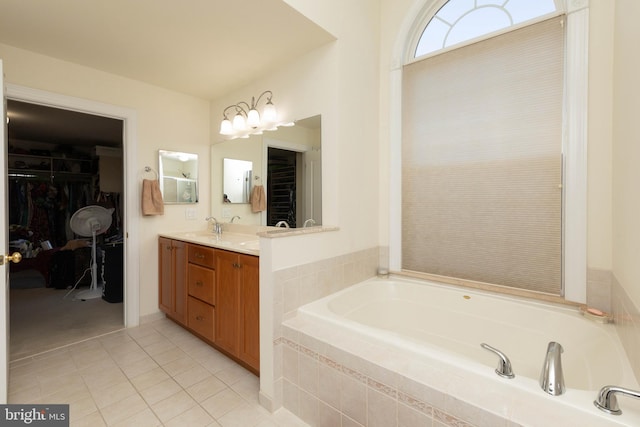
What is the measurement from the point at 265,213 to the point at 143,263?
1.30 meters

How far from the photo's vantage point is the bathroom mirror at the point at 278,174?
2.23m

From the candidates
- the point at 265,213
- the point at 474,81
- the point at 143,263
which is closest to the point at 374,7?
the point at 474,81

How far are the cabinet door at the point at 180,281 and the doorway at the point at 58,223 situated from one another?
0.68m

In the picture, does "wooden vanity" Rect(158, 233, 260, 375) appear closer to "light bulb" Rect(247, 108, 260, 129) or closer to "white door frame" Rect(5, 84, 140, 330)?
"white door frame" Rect(5, 84, 140, 330)

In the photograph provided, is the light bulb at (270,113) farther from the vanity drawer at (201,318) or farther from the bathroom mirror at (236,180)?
the vanity drawer at (201,318)

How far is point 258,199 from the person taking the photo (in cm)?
276

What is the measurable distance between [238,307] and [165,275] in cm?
123

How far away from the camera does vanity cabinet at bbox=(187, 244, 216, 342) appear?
228cm

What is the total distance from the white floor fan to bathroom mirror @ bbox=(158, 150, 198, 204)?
5.41ft

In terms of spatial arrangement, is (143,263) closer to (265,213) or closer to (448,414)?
(265,213)

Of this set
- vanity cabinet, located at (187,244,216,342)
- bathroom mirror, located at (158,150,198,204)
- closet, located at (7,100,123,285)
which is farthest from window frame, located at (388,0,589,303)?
closet, located at (7,100,123,285)

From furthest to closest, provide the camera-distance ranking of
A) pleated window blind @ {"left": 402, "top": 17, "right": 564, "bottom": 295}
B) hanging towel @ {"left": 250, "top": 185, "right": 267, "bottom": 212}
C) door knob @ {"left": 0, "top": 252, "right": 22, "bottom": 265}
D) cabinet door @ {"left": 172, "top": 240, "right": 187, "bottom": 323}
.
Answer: hanging towel @ {"left": 250, "top": 185, "right": 267, "bottom": 212} → cabinet door @ {"left": 172, "top": 240, "right": 187, "bottom": 323} → pleated window blind @ {"left": 402, "top": 17, "right": 564, "bottom": 295} → door knob @ {"left": 0, "top": 252, "right": 22, "bottom": 265}

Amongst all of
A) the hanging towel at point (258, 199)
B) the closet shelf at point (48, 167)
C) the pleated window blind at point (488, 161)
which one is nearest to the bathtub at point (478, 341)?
the pleated window blind at point (488, 161)

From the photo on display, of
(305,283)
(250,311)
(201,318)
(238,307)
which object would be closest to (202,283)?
(201,318)
